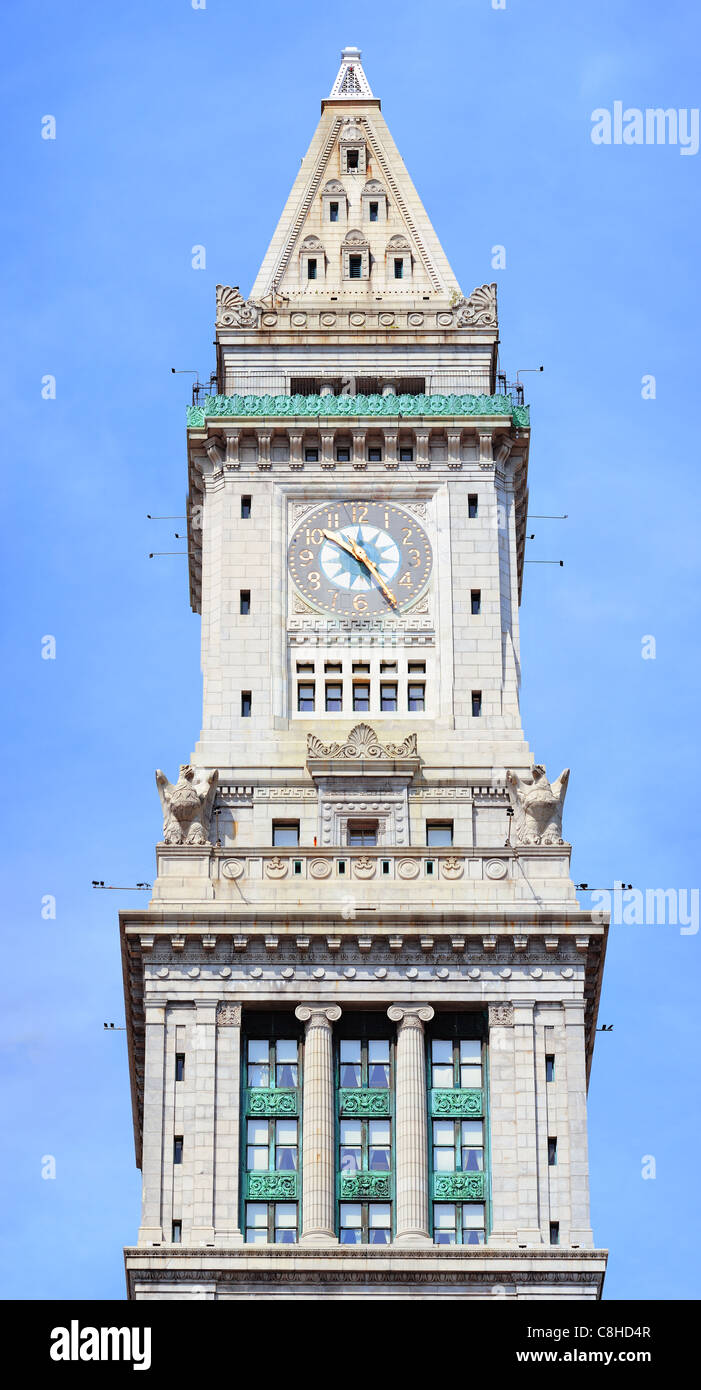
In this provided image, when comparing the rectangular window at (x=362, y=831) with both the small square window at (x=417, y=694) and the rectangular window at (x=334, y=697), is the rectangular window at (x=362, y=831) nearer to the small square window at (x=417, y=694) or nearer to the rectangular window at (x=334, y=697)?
the rectangular window at (x=334, y=697)

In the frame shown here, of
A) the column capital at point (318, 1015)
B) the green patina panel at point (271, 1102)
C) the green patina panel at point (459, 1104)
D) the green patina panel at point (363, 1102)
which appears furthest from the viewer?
the column capital at point (318, 1015)

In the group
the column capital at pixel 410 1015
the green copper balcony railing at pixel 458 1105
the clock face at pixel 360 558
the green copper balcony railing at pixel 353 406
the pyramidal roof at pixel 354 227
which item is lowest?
the green copper balcony railing at pixel 458 1105

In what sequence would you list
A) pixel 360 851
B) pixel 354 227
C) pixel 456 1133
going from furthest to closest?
pixel 354 227 → pixel 360 851 → pixel 456 1133

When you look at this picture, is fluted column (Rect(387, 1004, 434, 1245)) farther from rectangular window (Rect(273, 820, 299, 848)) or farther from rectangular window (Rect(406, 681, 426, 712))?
rectangular window (Rect(406, 681, 426, 712))

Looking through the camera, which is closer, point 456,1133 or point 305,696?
point 456,1133

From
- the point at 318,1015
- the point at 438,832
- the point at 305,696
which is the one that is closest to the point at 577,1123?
the point at 318,1015

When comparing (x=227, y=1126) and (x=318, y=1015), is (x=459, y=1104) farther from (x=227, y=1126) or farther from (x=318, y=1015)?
(x=227, y=1126)

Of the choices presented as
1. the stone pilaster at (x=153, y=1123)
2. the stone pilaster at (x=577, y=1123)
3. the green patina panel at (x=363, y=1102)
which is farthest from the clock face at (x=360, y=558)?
the green patina panel at (x=363, y=1102)
